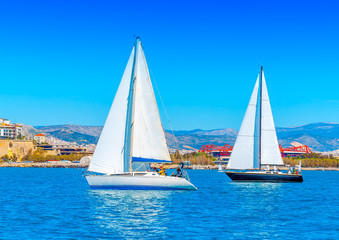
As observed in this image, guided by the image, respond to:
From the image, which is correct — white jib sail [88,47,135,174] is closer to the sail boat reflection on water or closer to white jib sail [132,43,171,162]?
white jib sail [132,43,171,162]

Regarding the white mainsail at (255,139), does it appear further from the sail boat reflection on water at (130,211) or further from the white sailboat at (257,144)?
the sail boat reflection on water at (130,211)

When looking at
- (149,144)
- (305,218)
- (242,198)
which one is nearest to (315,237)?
(305,218)

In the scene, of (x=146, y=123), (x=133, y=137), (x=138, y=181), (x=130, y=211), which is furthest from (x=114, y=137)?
(x=130, y=211)

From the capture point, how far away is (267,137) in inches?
2613

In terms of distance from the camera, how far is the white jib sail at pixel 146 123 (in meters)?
48.0

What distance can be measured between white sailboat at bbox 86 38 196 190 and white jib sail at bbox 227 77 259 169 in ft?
60.2

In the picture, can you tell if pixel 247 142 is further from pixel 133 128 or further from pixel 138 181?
pixel 138 181

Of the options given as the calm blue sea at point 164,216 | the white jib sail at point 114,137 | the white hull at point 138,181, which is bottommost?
the calm blue sea at point 164,216

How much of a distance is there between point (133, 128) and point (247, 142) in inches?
849

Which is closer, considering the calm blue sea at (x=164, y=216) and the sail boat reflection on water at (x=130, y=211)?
the calm blue sea at (x=164, y=216)

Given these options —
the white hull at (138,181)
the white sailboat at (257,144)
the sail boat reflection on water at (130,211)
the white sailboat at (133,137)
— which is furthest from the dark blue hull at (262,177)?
the white hull at (138,181)

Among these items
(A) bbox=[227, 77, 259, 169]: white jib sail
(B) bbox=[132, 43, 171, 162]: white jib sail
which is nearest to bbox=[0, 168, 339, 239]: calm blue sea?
(B) bbox=[132, 43, 171, 162]: white jib sail

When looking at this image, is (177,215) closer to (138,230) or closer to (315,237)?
(138,230)

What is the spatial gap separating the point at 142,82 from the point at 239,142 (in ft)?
69.2
